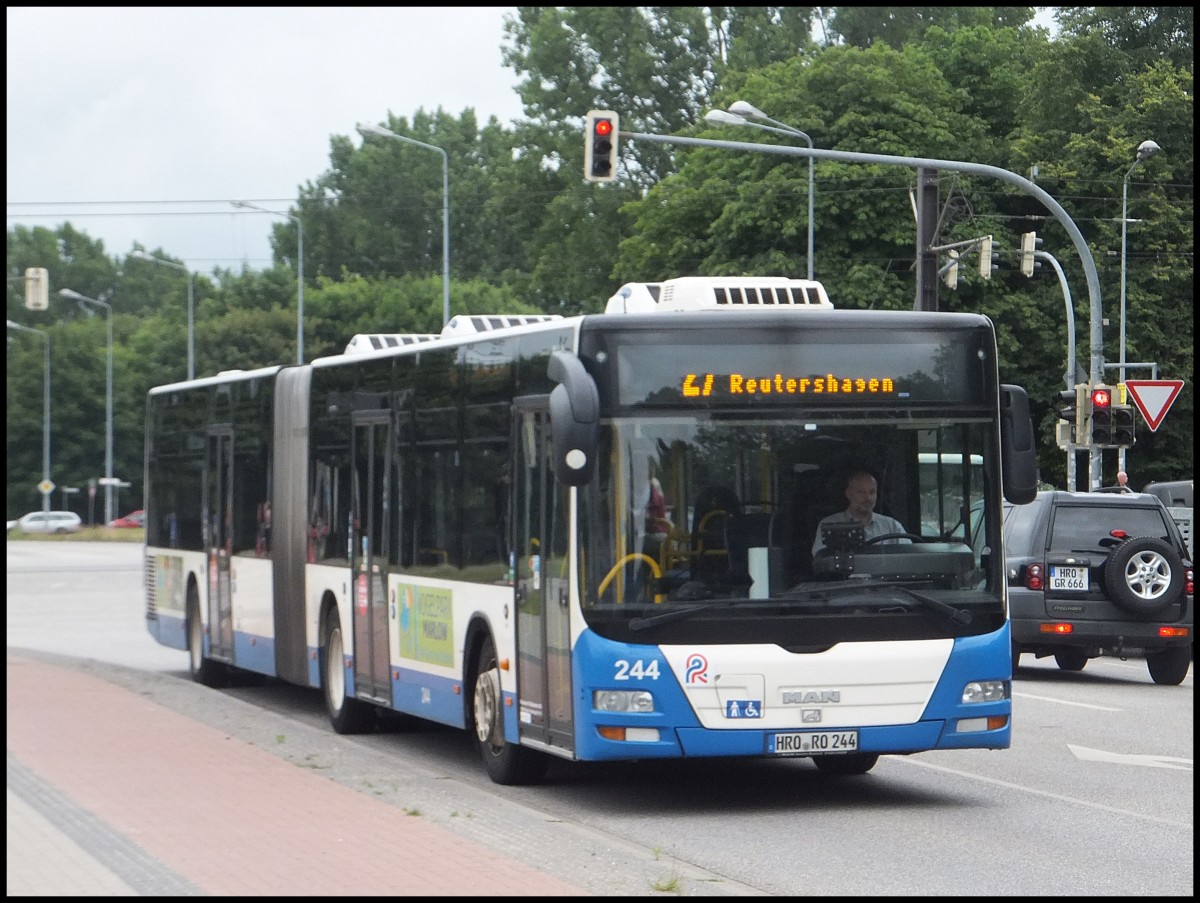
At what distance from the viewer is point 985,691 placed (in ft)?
38.3

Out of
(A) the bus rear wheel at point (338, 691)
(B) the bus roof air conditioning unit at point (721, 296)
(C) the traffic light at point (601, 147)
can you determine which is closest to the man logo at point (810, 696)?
(B) the bus roof air conditioning unit at point (721, 296)

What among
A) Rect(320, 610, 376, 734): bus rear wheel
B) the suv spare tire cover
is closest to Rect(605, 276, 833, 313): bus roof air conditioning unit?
Rect(320, 610, 376, 734): bus rear wheel

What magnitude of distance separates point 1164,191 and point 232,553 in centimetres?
3269

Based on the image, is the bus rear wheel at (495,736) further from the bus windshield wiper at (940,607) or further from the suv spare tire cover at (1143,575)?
Result: the suv spare tire cover at (1143,575)

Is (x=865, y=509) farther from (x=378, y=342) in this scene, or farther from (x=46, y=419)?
(x=46, y=419)

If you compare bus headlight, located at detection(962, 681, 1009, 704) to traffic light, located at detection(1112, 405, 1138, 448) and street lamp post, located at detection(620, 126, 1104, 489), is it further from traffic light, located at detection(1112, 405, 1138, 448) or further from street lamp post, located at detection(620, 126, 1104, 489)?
traffic light, located at detection(1112, 405, 1138, 448)

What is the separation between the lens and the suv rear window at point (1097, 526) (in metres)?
21.0

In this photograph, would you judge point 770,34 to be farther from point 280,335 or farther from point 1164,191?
point 280,335

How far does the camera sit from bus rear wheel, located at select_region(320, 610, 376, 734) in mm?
15906

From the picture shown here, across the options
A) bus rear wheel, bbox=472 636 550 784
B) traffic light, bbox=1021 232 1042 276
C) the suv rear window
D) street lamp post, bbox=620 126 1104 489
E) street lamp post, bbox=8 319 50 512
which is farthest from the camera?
street lamp post, bbox=8 319 50 512

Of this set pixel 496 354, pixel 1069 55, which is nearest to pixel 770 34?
pixel 1069 55

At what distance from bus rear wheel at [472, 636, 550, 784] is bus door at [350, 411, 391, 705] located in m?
1.89

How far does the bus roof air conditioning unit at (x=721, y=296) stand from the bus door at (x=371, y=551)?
311 centimetres

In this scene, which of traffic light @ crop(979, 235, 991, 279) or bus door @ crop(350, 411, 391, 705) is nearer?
bus door @ crop(350, 411, 391, 705)
